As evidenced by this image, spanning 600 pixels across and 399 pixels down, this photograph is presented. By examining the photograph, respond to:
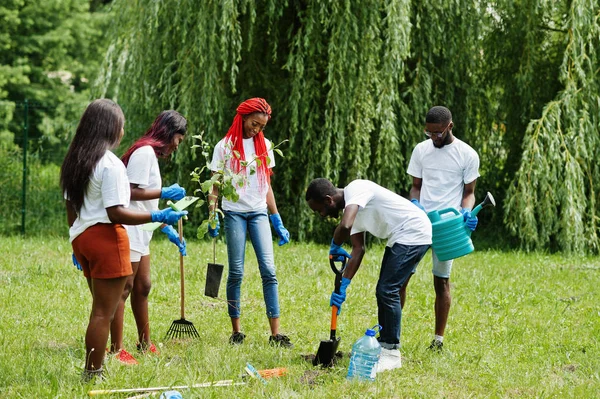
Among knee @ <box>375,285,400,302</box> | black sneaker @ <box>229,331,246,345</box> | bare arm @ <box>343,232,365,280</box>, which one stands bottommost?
black sneaker @ <box>229,331,246,345</box>

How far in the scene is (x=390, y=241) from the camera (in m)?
A: 5.51

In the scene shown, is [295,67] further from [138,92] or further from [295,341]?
[295,341]

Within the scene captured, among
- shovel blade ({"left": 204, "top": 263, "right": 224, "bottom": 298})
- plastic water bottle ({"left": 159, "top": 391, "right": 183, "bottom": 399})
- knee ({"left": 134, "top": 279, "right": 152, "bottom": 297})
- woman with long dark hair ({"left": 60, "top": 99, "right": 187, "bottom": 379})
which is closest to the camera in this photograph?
plastic water bottle ({"left": 159, "top": 391, "right": 183, "bottom": 399})

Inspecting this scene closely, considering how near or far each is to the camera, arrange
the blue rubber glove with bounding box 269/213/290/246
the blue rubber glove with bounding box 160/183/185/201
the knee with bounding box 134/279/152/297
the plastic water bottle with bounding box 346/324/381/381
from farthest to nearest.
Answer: the blue rubber glove with bounding box 269/213/290/246 < the knee with bounding box 134/279/152/297 < the blue rubber glove with bounding box 160/183/185/201 < the plastic water bottle with bounding box 346/324/381/381

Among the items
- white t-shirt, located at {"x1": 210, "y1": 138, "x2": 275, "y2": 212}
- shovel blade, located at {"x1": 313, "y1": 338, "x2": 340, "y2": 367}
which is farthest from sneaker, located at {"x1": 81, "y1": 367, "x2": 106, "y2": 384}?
white t-shirt, located at {"x1": 210, "y1": 138, "x2": 275, "y2": 212}

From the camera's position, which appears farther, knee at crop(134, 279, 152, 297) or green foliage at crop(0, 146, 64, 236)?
green foliage at crop(0, 146, 64, 236)

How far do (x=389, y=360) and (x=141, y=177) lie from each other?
2.03 m

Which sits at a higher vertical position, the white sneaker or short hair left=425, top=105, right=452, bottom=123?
short hair left=425, top=105, right=452, bottom=123

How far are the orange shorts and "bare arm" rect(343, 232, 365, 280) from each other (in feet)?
4.87

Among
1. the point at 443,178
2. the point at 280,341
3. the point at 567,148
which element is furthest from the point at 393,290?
the point at 567,148

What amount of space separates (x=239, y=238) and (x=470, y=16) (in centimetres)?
642

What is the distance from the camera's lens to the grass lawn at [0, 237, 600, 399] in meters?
5.08

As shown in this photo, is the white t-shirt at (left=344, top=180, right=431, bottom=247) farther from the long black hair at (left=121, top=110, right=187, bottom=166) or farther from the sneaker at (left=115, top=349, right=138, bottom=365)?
the sneaker at (left=115, top=349, right=138, bottom=365)

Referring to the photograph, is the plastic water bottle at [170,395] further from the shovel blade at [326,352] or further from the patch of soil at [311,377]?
the shovel blade at [326,352]
